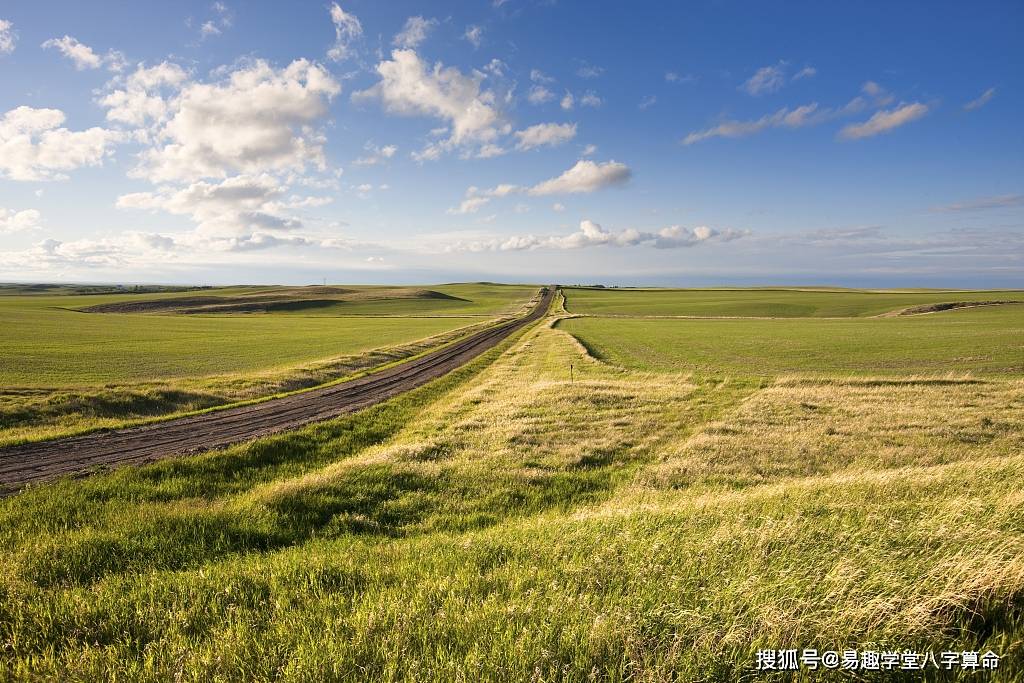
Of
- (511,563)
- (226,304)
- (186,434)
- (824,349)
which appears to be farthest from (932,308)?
(226,304)

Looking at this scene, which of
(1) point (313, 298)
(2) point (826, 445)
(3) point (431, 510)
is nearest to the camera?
(3) point (431, 510)

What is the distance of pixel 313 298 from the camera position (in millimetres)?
140375

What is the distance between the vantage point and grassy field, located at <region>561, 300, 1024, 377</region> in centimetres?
3519

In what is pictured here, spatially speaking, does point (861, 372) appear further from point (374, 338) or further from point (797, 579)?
point (374, 338)

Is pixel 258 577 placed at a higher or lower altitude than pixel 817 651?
lower

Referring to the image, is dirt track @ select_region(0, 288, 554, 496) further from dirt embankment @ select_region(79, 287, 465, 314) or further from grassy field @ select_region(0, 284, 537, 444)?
dirt embankment @ select_region(79, 287, 465, 314)

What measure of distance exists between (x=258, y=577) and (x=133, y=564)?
251 cm

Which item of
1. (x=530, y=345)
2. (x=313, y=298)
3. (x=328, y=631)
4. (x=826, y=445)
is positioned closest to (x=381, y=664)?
(x=328, y=631)

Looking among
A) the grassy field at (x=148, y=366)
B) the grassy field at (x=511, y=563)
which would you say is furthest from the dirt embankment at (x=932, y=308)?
A: the grassy field at (x=511, y=563)

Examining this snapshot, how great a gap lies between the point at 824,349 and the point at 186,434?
51.6 m

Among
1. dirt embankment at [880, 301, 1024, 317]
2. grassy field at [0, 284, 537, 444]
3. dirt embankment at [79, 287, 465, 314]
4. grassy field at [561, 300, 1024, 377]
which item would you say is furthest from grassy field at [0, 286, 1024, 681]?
dirt embankment at [79, 287, 465, 314]

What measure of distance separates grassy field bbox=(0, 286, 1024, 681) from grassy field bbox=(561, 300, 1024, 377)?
22069 millimetres

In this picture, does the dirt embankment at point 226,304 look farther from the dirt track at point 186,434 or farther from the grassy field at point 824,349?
the dirt track at point 186,434

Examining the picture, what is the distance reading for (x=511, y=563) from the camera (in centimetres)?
611
